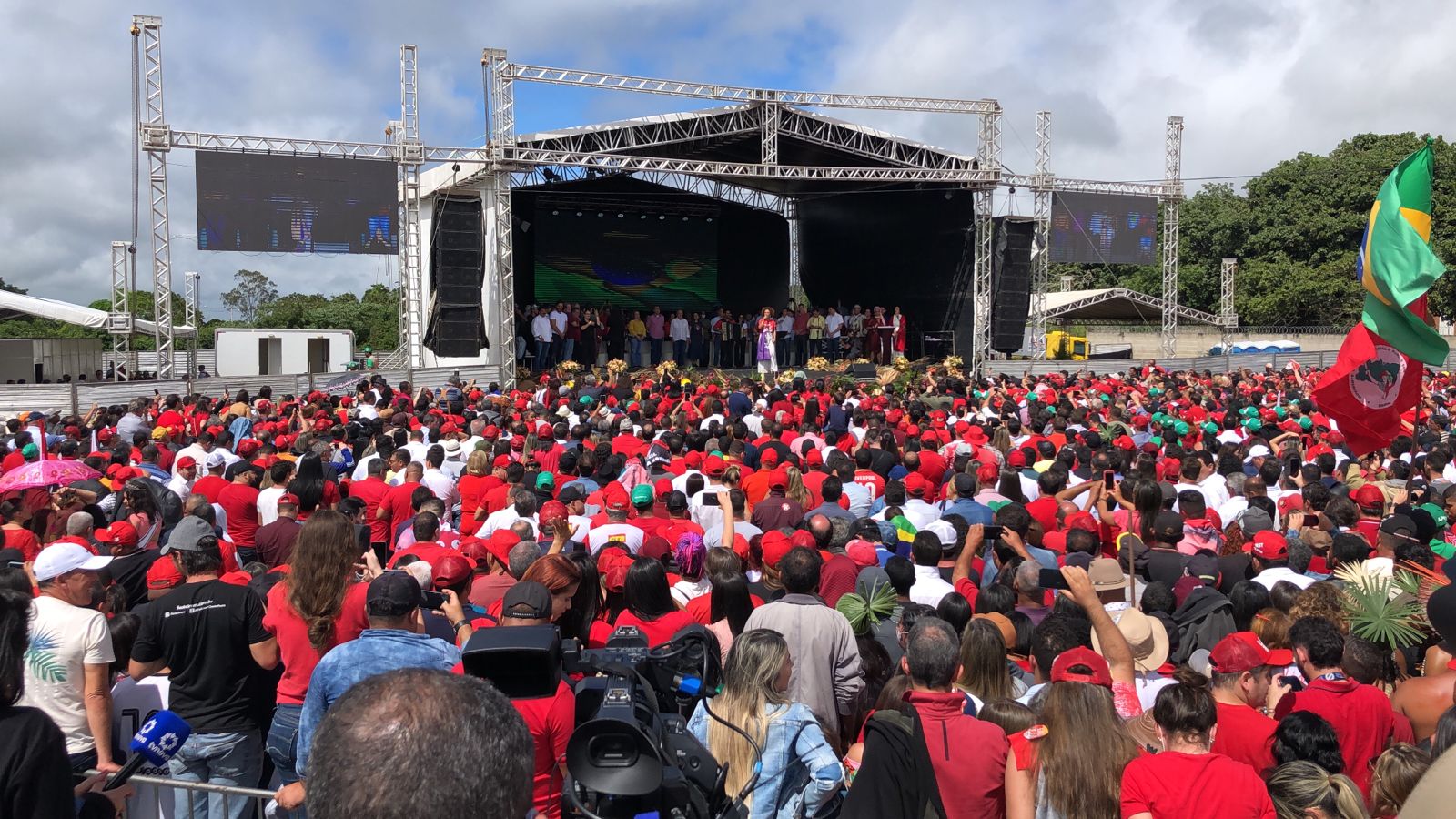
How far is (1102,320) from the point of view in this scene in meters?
43.8

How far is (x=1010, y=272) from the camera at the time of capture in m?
22.7

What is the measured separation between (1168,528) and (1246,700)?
7.45ft

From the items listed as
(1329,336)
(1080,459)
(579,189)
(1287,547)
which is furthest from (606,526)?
(1329,336)

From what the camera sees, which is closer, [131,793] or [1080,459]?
[131,793]

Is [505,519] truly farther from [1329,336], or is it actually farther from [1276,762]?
[1329,336]

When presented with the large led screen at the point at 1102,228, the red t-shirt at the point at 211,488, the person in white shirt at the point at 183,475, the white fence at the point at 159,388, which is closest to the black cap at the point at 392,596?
the red t-shirt at the point at 211,488

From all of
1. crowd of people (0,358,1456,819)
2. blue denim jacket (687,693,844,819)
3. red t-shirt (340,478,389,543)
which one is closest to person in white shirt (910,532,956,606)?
crowd of people (0,358,1456,819)

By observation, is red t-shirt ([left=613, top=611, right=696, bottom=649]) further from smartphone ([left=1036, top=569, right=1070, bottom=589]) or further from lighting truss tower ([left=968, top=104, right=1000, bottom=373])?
lighting truss tower ([left=968, top=104, right=1000, bottom=373])

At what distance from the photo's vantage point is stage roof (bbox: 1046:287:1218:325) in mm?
29484

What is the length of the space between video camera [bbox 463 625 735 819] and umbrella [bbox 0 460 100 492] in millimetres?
4673

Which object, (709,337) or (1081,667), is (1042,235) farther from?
(1081,667)

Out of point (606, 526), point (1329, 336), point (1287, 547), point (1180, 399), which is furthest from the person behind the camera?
point (1329, 336)

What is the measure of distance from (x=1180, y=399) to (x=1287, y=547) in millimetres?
8347

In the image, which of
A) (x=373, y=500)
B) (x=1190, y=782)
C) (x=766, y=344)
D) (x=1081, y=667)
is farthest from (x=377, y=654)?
(x=766, y=344)
